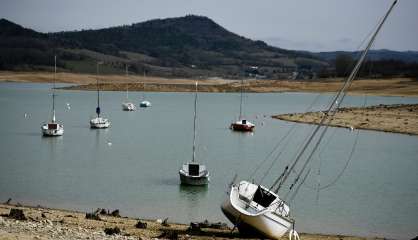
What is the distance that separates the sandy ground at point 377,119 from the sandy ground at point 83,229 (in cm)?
4443

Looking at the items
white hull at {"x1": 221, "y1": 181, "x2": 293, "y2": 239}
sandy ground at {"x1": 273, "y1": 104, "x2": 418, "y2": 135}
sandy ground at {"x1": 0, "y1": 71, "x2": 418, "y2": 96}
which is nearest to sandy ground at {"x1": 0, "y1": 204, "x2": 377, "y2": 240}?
white hull at {"x1": 221, "y1": 181, "x2": 293, "y2": 239}

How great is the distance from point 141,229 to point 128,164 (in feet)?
63.1

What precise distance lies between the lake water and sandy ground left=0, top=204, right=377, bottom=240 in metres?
2.53

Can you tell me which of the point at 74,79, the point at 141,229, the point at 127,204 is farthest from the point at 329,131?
the point at 74,79

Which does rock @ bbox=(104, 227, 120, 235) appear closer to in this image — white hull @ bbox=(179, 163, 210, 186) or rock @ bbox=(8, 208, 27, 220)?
rock @ bbox=(8, 208, 27, 220)

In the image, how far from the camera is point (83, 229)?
61.5ft

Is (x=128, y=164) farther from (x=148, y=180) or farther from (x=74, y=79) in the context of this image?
(x=74, y=79)

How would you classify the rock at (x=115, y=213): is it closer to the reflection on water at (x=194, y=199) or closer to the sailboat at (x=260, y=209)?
the reflection on water at (x=194, y=199)

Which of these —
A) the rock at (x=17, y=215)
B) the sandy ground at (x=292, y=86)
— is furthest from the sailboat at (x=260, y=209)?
the sandy ground at (x=292, y=86)

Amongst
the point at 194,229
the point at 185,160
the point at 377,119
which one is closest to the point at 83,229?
the point at 194,229

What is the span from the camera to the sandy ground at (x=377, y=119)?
2608 inches

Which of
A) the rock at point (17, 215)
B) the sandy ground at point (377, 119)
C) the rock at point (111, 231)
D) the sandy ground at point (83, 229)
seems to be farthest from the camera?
the sandy ground at point (377, 119)

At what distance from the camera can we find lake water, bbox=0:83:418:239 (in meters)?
27.1

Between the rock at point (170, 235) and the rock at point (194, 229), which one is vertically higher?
the rock at point (170, 235)
